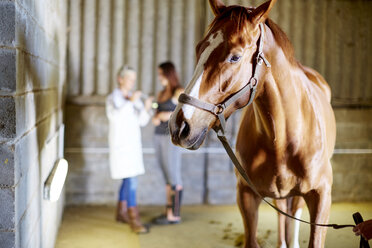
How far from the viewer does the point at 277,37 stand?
6.24ft

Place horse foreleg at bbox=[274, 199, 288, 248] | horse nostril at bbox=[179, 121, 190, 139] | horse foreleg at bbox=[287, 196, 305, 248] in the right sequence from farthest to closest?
1. horse foreleg at bbox=[274, 199, 288, 248]
2. horse foreleg at bbox=[287, 196, 305, 248]
3. horse nostril at bbox=[179, 121, 190, 139]

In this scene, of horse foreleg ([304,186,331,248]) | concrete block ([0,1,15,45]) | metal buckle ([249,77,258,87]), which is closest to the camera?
concrete block ([0,1,15,45])

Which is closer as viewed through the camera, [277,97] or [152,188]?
[277,97]

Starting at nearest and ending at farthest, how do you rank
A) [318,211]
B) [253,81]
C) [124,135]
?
[253,81], [318,211], [124,135]

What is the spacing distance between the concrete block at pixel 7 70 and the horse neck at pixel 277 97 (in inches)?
35.4

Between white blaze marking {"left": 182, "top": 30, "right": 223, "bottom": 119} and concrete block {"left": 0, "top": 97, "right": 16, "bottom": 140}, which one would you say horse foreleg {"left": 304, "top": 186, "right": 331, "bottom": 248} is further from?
concrete block {"left": 0, "top": 97, "right": 16, "bottom": 140}

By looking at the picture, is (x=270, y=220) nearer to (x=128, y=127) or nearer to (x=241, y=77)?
(x=128, y=127)

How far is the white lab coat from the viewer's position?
366 centimetres

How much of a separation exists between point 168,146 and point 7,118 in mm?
2393

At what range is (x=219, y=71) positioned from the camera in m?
1.66

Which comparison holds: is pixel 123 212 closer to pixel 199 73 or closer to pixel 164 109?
pixel 164 109

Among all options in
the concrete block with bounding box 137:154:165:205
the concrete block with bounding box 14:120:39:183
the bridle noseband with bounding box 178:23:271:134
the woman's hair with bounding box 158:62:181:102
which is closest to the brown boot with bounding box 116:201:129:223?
the concrete block with bounding box 137:154:165:205

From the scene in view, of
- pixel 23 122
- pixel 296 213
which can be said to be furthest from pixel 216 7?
pixel 296 213

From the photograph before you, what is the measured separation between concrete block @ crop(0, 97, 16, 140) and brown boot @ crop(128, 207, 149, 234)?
2.14 metres
